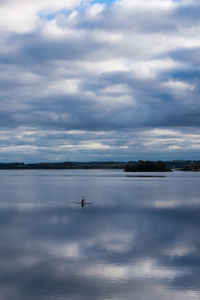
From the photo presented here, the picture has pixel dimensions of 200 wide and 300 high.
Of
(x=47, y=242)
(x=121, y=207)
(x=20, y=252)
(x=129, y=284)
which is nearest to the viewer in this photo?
(x=129, y=284)

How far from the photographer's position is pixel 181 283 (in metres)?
20.2

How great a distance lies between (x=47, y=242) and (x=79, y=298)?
13818mm

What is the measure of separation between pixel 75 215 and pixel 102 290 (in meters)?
31.7

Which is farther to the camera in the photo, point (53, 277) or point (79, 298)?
point (53, 277)

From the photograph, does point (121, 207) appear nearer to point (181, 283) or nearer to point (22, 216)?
point (22, 216)

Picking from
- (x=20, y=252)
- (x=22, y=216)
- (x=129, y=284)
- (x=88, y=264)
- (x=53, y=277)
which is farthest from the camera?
(x=22, y=216)

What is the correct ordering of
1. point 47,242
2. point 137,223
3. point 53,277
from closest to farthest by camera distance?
point 53,277, point 47,242, point 137,223

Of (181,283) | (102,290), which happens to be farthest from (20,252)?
(181,283)

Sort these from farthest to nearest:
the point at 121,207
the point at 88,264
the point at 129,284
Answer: the point at 121,207 < the point at 88,264 < the point at 129,284

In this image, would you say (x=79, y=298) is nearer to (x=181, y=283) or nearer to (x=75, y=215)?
(x=181, y=283)

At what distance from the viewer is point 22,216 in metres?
48.6

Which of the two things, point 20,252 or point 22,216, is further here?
point 22,216

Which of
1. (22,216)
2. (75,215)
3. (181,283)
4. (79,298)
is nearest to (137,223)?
(75,215)

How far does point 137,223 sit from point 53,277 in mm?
21920
